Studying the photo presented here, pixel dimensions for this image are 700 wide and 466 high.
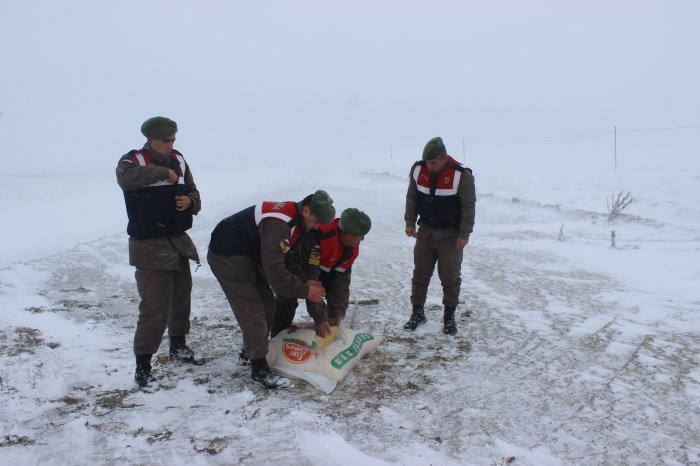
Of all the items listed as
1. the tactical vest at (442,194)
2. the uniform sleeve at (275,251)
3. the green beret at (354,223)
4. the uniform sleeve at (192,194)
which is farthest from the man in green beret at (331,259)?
the tactical vest at (442,194)

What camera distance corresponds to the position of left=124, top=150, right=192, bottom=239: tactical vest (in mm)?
3738

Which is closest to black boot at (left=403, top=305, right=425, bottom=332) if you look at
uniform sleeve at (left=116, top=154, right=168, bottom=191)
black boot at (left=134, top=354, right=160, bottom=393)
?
black boot at (left=134, top=354, right=160, bottom=393)

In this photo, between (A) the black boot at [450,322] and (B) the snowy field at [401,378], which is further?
(A) the black boot at [450,322]

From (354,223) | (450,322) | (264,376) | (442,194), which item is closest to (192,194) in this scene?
(354,223)

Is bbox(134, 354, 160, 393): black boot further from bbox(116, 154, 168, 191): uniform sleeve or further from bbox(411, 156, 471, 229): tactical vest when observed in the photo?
bbox(411, 156, 471, 229): tactical vest

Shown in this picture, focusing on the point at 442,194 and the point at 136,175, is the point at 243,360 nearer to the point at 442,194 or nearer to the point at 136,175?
the point at 136,175

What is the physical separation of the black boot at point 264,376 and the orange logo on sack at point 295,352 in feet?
0.63

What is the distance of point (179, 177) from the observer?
157 inches

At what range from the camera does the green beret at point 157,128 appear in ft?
12.3

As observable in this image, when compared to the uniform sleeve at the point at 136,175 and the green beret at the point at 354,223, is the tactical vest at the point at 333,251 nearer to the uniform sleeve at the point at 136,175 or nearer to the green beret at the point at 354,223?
the green beret at the point at 354,223

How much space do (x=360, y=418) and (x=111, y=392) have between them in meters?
1.86

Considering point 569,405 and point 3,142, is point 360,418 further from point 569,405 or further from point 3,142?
point 3,142

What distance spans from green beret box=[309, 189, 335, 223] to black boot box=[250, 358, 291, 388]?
1.23m

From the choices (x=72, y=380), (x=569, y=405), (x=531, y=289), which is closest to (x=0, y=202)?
(x=72, y=380)
